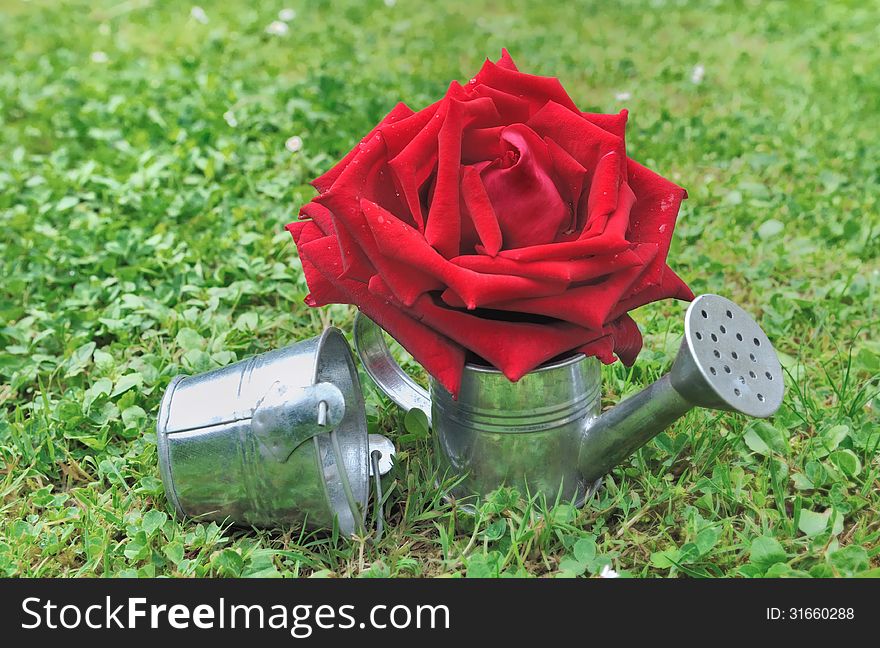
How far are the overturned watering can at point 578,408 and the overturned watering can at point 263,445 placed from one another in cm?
18

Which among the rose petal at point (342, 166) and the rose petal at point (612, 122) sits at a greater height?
the rose petal at point (612, 122)

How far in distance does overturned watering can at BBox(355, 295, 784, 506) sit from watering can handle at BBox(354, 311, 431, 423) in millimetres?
157

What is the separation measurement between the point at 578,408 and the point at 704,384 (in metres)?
0.23

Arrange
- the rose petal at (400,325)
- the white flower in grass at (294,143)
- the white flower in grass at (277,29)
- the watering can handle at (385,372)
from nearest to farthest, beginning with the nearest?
the rose petal at (400,325) → the watering can handle at (385,372) → the white flower in grass at (294,143) → the white flower in grass at (277,29)

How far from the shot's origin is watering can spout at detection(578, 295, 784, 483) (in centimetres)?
126

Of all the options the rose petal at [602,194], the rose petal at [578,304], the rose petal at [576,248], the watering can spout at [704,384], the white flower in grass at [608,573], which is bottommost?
A: the white flower in grass at [608,573]

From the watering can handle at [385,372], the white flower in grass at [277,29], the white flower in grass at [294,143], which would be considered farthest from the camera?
the white flower in grass at [277,29]

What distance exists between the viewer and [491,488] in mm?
1477

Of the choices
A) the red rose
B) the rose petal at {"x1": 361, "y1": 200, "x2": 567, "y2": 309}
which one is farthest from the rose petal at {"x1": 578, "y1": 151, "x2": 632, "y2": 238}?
the rose petal at {"x1": 361, "y1": 200, "x2": 567, "y2": 309}

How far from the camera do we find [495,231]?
1243 millimetres

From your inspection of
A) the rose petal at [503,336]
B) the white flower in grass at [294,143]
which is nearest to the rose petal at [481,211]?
the rose petal at [503,336]

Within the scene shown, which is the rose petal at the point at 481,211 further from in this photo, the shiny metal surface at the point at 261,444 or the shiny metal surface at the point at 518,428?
the shiny metal surface at the point at 261,444

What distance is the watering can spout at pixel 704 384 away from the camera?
4.14 feet

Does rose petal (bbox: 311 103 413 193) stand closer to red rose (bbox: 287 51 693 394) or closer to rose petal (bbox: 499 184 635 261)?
red rose (bbox: 287 51 693 394)
